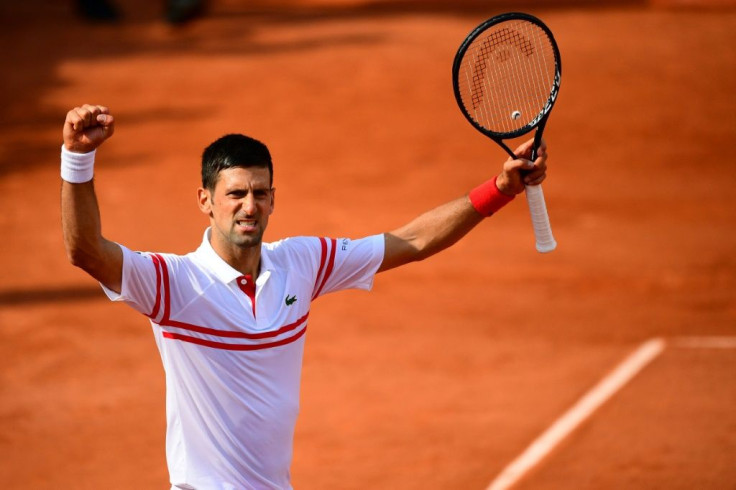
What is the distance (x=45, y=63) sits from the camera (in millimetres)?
24562

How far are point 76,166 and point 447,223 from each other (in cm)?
185

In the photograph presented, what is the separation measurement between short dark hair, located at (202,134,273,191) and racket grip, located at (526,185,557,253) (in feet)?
3.96

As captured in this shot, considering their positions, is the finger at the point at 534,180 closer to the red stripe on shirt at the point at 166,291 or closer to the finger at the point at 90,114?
the red stripe on shirt at the point at 166,291

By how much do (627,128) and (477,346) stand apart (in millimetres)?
9577

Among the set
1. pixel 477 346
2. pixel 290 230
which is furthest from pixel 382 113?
pixel 477 346

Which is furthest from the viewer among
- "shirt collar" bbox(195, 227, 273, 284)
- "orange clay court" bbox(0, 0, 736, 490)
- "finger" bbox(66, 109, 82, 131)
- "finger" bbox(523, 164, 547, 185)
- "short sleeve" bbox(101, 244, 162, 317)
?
"orange clay court" bbox(0, 0, 736, 490)

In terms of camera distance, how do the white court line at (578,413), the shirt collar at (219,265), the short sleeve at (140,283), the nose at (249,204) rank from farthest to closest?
the white court line at (578,413) < the shirt collar at (219,265) < the nose at (249,204) < the short sleeve at (140,283)

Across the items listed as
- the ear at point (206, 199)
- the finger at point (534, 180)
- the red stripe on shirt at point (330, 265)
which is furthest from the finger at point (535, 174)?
the ear at point (206, 199)

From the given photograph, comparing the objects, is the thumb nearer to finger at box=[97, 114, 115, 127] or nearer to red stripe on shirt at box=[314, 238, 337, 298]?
finger at box=[97, 114, 115, 127]

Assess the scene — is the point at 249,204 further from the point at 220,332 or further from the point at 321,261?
the point at 321,261

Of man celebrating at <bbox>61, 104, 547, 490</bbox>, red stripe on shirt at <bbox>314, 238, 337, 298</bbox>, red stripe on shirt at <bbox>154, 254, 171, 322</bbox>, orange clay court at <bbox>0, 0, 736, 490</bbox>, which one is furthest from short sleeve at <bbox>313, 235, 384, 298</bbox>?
orange clay court at <bbox>0, 0, 736, 490</bbox>

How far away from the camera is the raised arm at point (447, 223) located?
204 inches

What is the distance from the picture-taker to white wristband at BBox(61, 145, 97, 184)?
421 cm

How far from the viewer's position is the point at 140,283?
4531 mm
